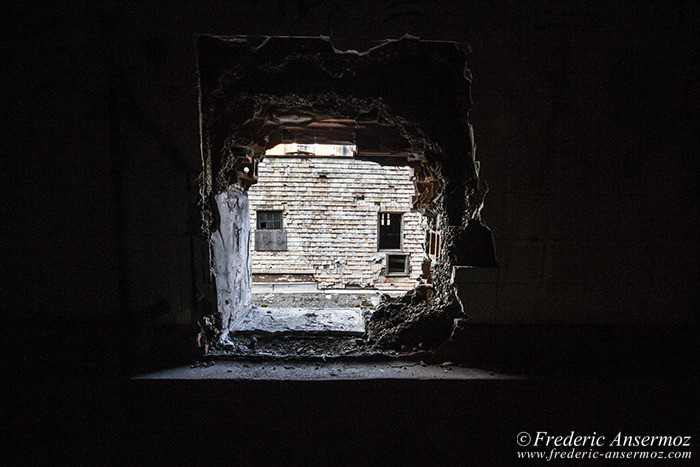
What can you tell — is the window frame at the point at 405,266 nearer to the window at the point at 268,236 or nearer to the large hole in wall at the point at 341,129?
the window at the point at 268,236

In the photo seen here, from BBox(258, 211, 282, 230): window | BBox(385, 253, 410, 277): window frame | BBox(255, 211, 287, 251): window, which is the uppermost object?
BBox(258, 211, 282, 230): window

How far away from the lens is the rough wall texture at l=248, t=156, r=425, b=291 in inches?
324

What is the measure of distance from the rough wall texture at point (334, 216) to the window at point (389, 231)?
22 centimetres

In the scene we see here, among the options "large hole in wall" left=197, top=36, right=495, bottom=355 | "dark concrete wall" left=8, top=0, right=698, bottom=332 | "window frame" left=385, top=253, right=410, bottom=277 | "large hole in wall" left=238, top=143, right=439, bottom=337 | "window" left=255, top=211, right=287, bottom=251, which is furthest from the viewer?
"window frame" left=385, top=253, right=410, bottom=277

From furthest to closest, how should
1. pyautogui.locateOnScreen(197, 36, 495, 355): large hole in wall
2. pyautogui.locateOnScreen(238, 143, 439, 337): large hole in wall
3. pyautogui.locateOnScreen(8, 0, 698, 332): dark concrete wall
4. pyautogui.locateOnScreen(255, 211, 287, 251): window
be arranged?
1. pyautogui.locateOnScreen(255, 211, 287, 251): window
2. pyautogui.locateOnScreen(238, 143, 439, 337): large hole in wall
3. pyautogui.locateOnScreen(197, 36, 495, 355): large hole in wall
4. pyautogui.locateOnScreen(8, 0, 698, 332): dark concrete wall

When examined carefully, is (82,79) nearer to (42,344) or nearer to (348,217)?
(42,344)

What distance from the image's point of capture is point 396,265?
8.55 meters

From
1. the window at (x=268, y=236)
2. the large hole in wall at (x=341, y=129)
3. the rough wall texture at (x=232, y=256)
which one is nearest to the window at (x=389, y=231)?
the window at (x=268, y=236)

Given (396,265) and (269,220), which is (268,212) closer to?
(269,220)

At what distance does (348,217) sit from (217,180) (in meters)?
6.39

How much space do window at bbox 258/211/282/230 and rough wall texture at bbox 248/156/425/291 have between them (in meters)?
0.19

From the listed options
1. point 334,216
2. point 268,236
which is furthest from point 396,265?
point 268,236

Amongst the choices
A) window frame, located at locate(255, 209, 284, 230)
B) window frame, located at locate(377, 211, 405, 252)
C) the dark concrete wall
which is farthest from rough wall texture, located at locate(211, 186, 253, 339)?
window frame, located at locate(377, 211, 405, 252)

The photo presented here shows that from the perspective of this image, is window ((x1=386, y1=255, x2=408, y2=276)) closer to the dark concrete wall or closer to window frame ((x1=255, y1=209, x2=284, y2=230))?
window frame ((x1=255, y1=209, x2=284, y2=230))
